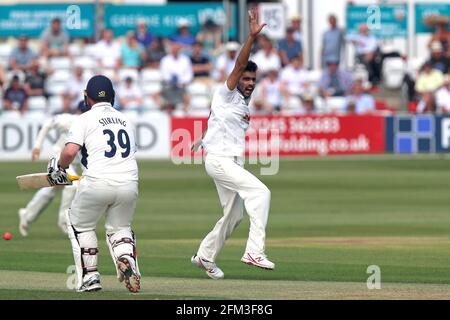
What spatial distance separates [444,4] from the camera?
35156mm

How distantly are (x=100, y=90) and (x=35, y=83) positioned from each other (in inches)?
816

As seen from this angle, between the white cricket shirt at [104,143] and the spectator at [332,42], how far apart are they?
71.2 feet

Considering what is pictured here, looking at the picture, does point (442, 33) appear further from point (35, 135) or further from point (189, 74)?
point (35, 135)

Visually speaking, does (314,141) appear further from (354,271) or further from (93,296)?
(93,296)

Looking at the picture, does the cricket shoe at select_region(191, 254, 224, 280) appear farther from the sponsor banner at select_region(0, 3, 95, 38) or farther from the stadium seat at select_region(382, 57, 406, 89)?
the stadium seat at select_region(382, 57, 406, 89)

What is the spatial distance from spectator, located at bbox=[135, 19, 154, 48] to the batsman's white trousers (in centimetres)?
2200

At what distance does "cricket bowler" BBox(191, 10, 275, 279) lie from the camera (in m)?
12.5

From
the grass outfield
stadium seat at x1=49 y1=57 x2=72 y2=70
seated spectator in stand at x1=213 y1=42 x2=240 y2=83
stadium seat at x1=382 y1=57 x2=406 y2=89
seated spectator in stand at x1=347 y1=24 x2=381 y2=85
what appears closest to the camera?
the grass outfield

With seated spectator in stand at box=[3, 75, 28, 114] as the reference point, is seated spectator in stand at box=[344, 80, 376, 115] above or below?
below

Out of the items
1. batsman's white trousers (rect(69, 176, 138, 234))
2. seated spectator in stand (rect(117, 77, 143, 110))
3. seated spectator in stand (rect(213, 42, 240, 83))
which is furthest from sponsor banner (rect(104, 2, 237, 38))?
batsman's white trousers (rect(69, 176, 138, 234))

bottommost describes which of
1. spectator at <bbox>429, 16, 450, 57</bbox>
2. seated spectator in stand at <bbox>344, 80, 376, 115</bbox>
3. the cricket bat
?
seated spectator in stand at <bbox>344, 80, 376, 115</bbox>

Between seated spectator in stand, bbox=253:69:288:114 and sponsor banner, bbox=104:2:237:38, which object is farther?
sponsor banner, bbox=104:2:237:38

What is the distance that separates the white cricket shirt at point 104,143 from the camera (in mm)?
11172

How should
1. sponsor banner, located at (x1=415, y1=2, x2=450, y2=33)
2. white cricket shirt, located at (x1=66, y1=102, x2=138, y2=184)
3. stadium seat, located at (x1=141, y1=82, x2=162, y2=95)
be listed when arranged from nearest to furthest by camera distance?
white cricket shirt, located at (x1=66, y1=102, x2=138, y2=184) → stadium seat, located at (x1=141, y1=82, x2=162, y2=95) → sponsor banner, located at (x1=415, y1=2, x2=450, y2=33)
